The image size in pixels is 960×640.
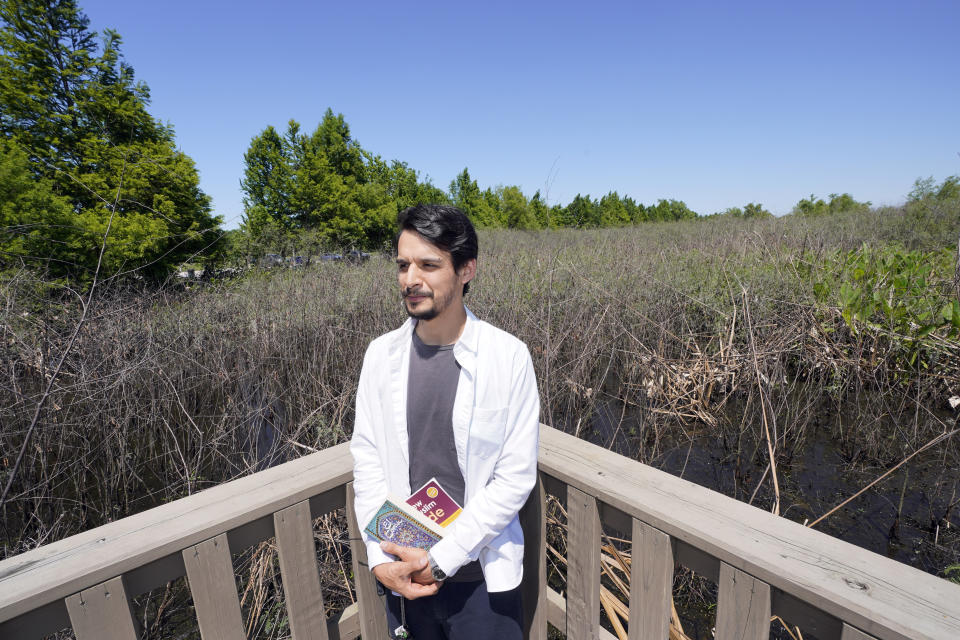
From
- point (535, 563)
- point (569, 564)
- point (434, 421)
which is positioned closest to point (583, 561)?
point (569, 564)

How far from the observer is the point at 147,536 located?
87cm

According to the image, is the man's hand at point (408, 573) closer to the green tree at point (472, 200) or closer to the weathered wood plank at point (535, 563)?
the weathered wood plank at point (535, 563)

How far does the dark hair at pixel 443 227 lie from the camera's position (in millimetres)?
1101

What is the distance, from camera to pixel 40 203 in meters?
5.79

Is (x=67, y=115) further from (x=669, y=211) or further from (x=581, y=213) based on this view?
(x=669, y=211)

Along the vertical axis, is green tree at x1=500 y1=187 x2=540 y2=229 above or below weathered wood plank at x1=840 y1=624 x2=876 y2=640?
above

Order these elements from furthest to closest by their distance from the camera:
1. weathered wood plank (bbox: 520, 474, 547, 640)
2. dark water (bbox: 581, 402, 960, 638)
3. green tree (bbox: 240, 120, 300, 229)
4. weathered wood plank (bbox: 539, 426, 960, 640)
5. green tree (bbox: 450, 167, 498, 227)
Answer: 1. green tree (bbox: 450, 167, 498, 227)
2. green tree (bbox: 240, 120, 300, 229)
3. dark water (bbox: 581, 402, 960, 638)
4. weathered wood plank (bbox: 520, 474, 547, 640)
5. weathered wood plank (bbox: 539, 426, 960, 640)

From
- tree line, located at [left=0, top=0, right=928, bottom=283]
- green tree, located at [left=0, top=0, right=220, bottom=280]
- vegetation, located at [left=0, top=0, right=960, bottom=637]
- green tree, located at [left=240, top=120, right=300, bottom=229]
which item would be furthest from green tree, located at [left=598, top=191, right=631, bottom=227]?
green tree, located at [left=0, top=0, right=220, bottom=280]

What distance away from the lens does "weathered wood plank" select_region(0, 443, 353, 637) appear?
2.44 feet

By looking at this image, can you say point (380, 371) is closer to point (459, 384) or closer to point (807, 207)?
point (459, 384)

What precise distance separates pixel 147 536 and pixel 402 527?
20.6 inches

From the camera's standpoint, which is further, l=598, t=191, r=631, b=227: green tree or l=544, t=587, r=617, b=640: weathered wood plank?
l=598, t=191, r=631, b=227: green tree

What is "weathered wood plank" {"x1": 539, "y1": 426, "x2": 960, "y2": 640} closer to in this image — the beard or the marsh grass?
the beard

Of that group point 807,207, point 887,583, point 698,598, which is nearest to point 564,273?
point 698,598
